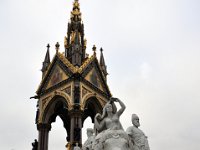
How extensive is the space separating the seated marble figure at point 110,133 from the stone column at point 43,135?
62.9 ft

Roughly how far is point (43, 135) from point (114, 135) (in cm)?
2022

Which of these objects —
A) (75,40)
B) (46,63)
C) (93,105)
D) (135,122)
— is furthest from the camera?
(46,63)

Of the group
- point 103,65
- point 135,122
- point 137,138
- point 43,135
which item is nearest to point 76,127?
point 43,135

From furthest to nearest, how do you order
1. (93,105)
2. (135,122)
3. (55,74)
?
(55,74) → (93,105) → (135,122)

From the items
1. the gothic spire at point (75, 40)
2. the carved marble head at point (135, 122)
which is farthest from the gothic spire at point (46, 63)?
the carved marble head at point (135, 122)

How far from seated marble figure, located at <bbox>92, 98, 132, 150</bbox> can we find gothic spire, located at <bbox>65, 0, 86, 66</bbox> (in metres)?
19.9

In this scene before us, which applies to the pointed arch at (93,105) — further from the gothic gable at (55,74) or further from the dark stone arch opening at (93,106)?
the gothic gable at (55,74)

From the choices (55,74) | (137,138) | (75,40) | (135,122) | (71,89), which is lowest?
(137,138)

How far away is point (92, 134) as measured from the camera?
6641 millimetres

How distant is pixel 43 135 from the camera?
2527 centimetres

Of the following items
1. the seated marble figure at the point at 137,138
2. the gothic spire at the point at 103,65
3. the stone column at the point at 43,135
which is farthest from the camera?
the gothic spire at the point at 103,65

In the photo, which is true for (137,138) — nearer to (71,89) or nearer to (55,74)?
(71,89)

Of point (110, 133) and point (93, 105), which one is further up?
point (93, 105)

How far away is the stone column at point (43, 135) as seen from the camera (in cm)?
2477
